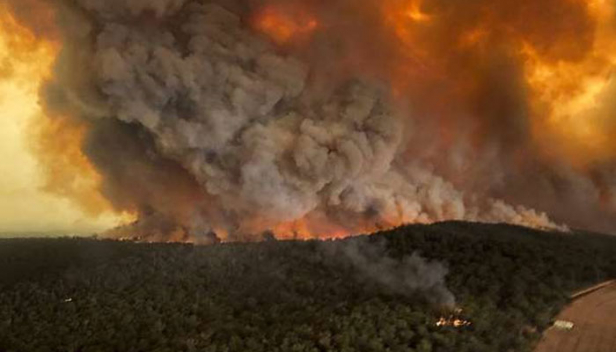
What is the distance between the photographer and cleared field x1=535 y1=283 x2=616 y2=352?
124 ft

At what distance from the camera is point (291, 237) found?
6081cm

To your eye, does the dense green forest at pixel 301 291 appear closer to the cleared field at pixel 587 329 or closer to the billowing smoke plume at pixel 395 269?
the billowing smoke plume at pixel 395 269

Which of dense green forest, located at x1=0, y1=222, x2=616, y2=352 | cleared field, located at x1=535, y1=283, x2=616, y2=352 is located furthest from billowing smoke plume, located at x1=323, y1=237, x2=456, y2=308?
cleared field, located at x1=535, y1=283, x2=616, y2=352

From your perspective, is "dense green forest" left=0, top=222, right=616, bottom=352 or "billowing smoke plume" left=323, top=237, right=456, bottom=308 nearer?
"dense green forest" left=0, top=222, right=616, bottom=352

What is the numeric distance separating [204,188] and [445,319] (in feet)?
95.1

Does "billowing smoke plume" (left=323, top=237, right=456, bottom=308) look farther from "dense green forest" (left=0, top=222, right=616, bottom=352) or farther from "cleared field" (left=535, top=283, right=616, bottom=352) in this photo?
"cleared field" (left=535, top=283, right=616, bottom=352)

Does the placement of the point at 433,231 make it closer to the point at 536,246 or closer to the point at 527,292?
the point at 536,246

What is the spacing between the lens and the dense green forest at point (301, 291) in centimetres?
3491

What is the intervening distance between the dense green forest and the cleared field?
87cm

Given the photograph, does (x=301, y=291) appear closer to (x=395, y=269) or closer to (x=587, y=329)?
(x=395, y=269)

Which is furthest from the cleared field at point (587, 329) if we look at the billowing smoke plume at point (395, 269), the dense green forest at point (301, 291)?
the billowing smoke plume at point (395, 269)

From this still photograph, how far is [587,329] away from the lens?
39750 mm

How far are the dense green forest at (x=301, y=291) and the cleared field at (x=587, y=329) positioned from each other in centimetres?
87

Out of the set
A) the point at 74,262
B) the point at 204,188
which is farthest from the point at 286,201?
the point at 74,262
